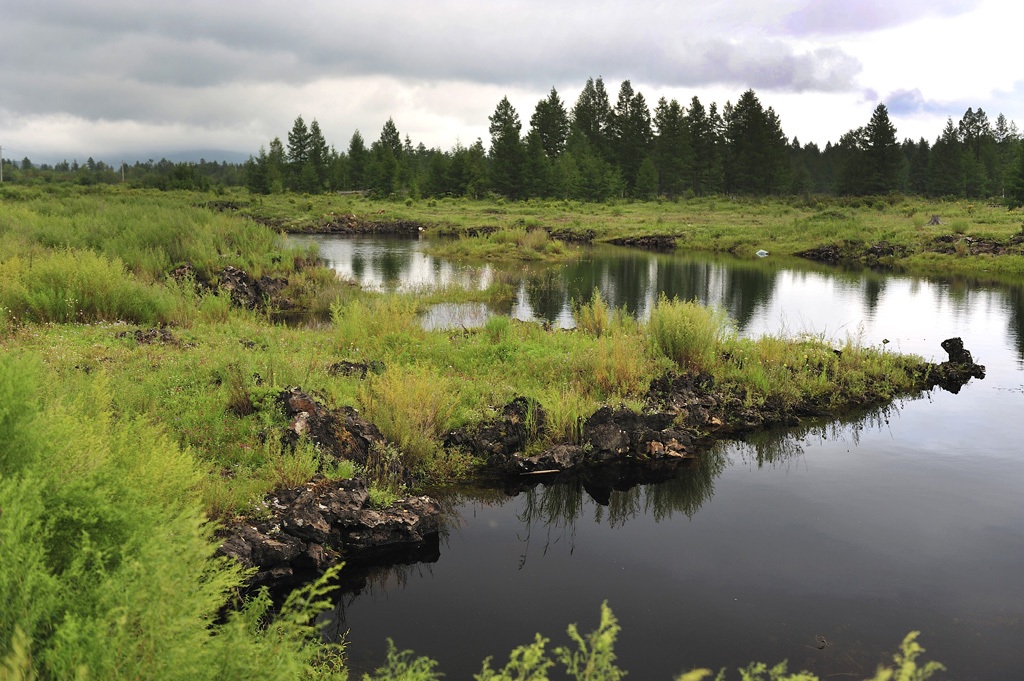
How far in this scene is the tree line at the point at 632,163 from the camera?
74812 millimetres

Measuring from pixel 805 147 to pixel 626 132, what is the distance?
6732 cm

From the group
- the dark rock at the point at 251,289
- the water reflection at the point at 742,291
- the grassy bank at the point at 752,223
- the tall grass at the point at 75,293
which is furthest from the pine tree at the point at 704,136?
the tall grass at the point at 75,293

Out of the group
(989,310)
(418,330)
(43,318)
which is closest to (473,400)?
(418,330)

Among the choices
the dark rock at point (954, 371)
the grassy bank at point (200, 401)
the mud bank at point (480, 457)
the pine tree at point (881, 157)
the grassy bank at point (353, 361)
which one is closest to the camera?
the grassy bank at point (200, 401)

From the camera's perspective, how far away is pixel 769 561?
7.14 meters

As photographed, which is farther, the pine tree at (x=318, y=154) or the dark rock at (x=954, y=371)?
the pine tree at (x=318, y=154)

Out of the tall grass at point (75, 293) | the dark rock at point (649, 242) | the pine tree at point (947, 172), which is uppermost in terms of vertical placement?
the pine tree at point (947, 172)

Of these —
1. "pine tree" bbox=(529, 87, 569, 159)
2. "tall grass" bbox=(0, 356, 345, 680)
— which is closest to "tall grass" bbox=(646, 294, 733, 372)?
"tall grass" bbox=(0, 356, 345, 680)

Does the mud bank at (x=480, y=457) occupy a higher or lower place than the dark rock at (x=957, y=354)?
lower

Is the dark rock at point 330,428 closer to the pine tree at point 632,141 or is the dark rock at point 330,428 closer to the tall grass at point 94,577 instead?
the tall grass at point 94,577

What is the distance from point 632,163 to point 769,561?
275ft

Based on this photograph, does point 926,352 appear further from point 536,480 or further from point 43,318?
point 43,318

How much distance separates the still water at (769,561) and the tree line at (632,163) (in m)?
66.8

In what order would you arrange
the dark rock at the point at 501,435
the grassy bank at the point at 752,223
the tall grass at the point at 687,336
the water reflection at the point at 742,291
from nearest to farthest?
Result: the dark rock at the point at 501,435 → the tall grass at the point at 687,336 → the water reflection at the point at 742,291 → the grassy bank at the point at 752,223
